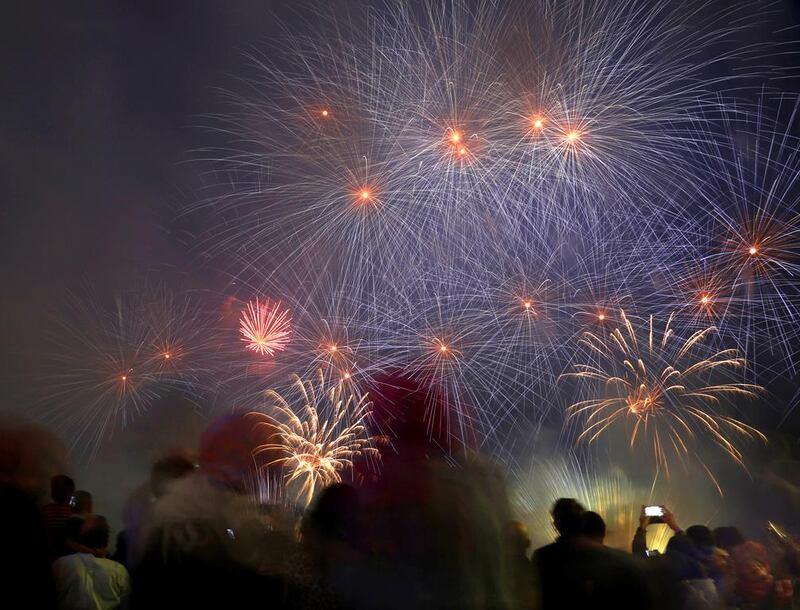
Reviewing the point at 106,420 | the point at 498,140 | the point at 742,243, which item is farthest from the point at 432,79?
the point at 106,420

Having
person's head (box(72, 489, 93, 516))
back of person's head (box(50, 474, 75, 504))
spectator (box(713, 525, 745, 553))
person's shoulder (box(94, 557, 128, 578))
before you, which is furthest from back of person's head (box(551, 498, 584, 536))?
back of person's head (box(50, 474, 75, 504))

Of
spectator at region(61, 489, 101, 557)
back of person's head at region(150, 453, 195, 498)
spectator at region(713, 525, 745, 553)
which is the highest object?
back of person's head at region(150, 453, 195, 498)

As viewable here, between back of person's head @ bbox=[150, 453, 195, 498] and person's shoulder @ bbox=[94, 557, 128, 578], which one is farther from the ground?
back of person's head @ bbox=[150, 453, 195, 498]

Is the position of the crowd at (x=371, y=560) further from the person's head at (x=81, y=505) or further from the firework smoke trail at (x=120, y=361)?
the firework smoke trail at (x=120, y=361)

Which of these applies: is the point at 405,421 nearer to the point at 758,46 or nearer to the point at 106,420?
the point at 106,420

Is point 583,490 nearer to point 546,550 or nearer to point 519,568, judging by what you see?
point 519,568

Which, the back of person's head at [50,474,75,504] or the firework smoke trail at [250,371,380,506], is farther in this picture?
the firework smoke trail at [250,371,380,506]

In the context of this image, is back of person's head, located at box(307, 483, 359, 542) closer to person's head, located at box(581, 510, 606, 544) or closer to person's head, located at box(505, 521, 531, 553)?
person's head, located at box(505, 521, 531, 553)
